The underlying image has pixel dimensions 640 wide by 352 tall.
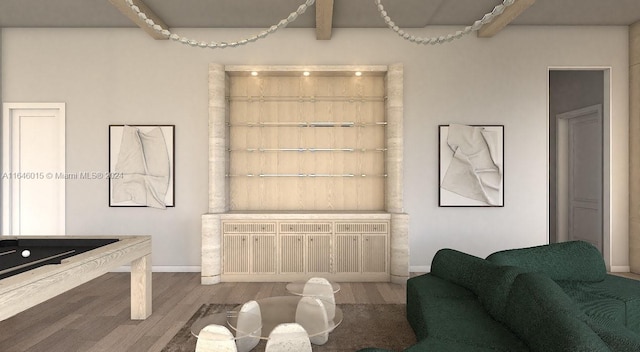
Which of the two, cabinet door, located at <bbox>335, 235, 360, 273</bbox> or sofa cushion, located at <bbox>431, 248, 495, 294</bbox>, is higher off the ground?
sofa cushion, located at <bbox>431, 248, 495, 294</bbox>

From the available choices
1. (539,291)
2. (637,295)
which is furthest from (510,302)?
(637,295)

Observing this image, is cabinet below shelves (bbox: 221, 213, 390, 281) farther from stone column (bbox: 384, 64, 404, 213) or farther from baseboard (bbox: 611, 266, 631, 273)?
baseboard (bbox: 611, 266, 631, 273)

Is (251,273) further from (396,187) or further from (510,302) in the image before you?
(510,302)

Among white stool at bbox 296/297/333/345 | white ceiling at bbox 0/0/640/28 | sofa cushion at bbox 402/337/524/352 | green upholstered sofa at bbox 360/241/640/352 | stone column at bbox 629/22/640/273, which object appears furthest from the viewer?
stone column at bbox 629/22/640/273

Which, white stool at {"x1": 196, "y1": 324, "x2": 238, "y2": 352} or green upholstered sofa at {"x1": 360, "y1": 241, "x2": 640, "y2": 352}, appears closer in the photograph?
green upholstered sofa at {"x1": 360, "y1": 241, "x2": 640, "y2": 352}

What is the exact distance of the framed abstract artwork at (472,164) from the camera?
5.07 meters

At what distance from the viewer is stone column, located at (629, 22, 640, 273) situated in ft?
16.4

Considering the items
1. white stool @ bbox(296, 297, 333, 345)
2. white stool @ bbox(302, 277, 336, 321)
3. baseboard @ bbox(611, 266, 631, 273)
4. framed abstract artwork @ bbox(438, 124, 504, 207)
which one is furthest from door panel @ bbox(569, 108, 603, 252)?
white stool @ bbox(296, 297, 333, 345)

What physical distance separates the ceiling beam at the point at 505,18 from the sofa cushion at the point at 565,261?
8.59 ft

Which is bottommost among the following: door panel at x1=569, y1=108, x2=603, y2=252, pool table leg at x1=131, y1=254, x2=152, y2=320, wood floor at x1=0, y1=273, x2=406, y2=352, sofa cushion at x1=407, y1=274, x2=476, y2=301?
wood floor at x1=0, y1=273, x2=406, y2=352

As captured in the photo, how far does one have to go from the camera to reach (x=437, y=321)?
2.35m

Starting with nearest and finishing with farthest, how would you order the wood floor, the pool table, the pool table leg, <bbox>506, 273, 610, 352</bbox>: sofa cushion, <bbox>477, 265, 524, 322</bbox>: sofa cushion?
1. <bbox>506, 273, 610, 352</bbox>: sofa cushion
2. the pool table
3. <bbox>477, 265, 524, 322</bbox>: sofa cushion
4. the wood floor
5. the pool table leg

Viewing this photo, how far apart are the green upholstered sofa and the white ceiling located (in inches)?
119

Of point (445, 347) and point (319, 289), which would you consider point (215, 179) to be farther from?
point (445, 347)
